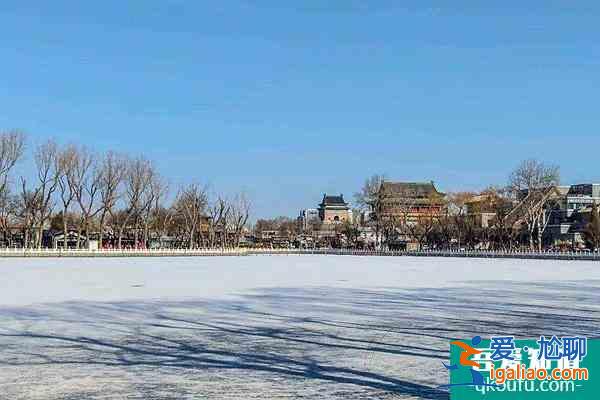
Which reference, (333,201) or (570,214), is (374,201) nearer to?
(570,214)

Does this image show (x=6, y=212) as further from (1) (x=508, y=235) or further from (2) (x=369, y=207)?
(1) (x=508, y=235)

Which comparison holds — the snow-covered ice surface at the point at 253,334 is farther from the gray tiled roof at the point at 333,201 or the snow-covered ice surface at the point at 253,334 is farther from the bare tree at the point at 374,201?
the gray tiled roof at the point at 333,201

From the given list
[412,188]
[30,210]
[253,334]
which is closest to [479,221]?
[412,188]

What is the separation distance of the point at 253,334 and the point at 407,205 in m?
84.8

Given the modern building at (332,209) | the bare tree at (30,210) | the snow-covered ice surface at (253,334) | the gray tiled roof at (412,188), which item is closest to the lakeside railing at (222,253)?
the bare tree at (30,210)

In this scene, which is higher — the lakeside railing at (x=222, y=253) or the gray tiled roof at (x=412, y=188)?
the gray tiled roof at (x=412, y=188)

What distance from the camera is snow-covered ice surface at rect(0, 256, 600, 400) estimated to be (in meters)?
8.34

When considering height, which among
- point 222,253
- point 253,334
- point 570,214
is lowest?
point 253,334

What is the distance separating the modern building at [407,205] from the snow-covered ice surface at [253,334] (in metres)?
69.5

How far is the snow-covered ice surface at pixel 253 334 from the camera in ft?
27.3

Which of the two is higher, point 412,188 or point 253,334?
point 412,188

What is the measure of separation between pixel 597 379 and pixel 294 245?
354 feet

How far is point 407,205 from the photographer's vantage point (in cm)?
9600

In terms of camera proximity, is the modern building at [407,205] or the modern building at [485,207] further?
the modern building at [407,205]
